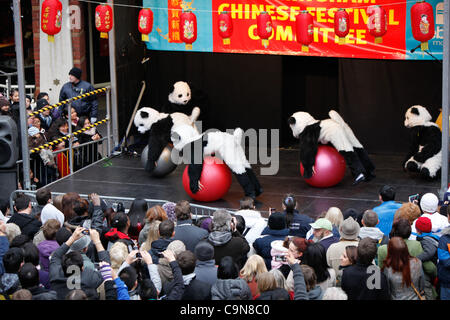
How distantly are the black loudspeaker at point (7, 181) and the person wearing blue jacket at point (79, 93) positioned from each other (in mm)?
2897

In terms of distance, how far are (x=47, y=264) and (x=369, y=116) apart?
291 inches

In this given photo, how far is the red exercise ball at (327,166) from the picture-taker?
386 inches

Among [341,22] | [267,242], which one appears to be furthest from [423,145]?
[267,242]

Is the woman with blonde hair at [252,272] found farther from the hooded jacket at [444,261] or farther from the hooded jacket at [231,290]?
the hooded jacket at [444,261]

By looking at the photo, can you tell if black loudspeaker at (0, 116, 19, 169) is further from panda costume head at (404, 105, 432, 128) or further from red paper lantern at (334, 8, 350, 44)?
panda costume head at (404, 105, 432, 128)

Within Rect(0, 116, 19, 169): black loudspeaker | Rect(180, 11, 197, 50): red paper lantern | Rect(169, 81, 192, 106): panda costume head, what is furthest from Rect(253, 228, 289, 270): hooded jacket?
Rect(169, 81, 192, 106): panda costume head

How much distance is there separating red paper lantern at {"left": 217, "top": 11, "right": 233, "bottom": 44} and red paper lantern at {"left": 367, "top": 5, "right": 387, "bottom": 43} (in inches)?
77.3

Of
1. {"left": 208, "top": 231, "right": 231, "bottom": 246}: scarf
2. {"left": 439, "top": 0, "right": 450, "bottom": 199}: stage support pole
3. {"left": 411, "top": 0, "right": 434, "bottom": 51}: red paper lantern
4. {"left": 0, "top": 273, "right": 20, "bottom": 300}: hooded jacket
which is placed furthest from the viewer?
{"left": 411, "top": 0, "right": 434, "bottom": 51}: red paper lantern

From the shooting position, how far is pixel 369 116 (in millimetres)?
12039

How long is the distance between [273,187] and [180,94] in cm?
213

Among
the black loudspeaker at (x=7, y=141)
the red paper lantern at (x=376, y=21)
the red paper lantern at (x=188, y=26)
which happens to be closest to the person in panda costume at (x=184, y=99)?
the red paper lantern at (x=188, y=26)

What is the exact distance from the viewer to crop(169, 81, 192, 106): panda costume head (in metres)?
11.1

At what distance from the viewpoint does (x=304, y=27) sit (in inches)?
398

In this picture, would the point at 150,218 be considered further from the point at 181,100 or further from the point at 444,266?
the point at 181,100
